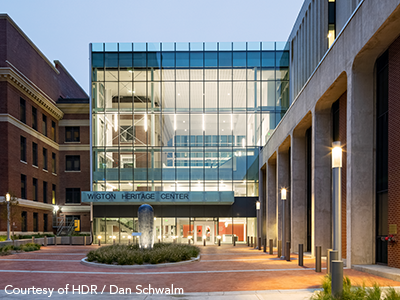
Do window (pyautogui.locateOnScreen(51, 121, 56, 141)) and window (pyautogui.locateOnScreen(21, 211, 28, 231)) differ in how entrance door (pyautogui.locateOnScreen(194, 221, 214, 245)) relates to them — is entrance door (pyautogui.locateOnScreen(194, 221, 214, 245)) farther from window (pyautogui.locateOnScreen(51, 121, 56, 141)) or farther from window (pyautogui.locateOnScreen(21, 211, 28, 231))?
window (pyautogui.locateOnScreen(51, 121, 56, 141))

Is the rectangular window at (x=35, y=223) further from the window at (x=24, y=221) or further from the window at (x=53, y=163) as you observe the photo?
the window at (x=53, y=163)

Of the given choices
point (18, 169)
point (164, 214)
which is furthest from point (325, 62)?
point (18, 169)

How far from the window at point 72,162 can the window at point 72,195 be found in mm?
2763

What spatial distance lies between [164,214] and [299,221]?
20.3 metres

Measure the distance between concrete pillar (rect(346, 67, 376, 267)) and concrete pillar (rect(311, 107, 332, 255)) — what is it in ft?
15.0

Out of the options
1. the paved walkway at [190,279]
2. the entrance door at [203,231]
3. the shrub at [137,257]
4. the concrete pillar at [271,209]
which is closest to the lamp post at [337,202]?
the paved walkway at [190,279]

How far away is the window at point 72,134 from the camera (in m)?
52.8

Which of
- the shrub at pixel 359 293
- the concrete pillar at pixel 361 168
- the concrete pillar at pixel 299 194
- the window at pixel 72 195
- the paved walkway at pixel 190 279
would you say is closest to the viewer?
the shrub at pixel 359 293

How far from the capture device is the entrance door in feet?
138

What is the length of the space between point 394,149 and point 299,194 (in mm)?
11005

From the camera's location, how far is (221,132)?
42719 millimetres

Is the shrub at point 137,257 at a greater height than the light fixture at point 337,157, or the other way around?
the light fixture at point 337,157

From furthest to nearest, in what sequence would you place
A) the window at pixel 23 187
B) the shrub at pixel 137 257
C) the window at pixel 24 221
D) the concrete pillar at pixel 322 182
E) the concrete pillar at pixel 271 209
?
the window at pixel 23 187 → the window at pixel 24 221 → the concrete pillar at pixel 271 209 → the concrete pillar at pixel 322 182 → the shrub at pixel 137 257

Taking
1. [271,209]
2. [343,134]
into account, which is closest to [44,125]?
[271,209]
